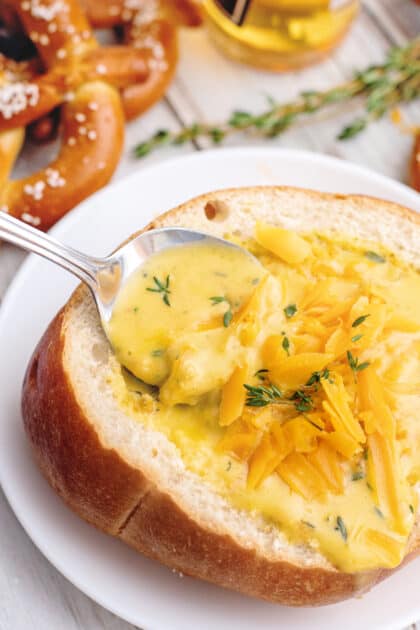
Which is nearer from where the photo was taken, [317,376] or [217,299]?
[317,376]

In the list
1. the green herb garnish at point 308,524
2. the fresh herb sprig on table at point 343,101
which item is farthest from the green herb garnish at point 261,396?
the fresh herb sprig on table at point 343,101

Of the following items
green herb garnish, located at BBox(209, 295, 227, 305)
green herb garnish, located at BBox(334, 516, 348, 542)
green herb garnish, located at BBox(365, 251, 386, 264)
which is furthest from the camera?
green herb garnish, located at BBox(365, 251, 386, 264)

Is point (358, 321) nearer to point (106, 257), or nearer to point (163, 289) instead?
point (163, 289)

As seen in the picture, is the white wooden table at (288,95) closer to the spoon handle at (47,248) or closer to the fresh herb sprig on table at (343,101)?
the fresh herb sprig on table at (343,101)

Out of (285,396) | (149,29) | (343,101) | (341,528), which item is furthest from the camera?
(343,101)

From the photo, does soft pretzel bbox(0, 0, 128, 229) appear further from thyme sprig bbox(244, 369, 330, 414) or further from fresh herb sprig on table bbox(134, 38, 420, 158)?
thyme sprig bbox(244, 369, 330, 414)

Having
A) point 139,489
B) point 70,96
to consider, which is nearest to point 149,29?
point 70,96

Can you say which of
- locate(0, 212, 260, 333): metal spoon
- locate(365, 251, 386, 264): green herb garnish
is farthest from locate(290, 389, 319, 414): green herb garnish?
locate(365, 251, 386, 264): green herb garnish

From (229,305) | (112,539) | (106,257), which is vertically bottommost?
(112,539)
